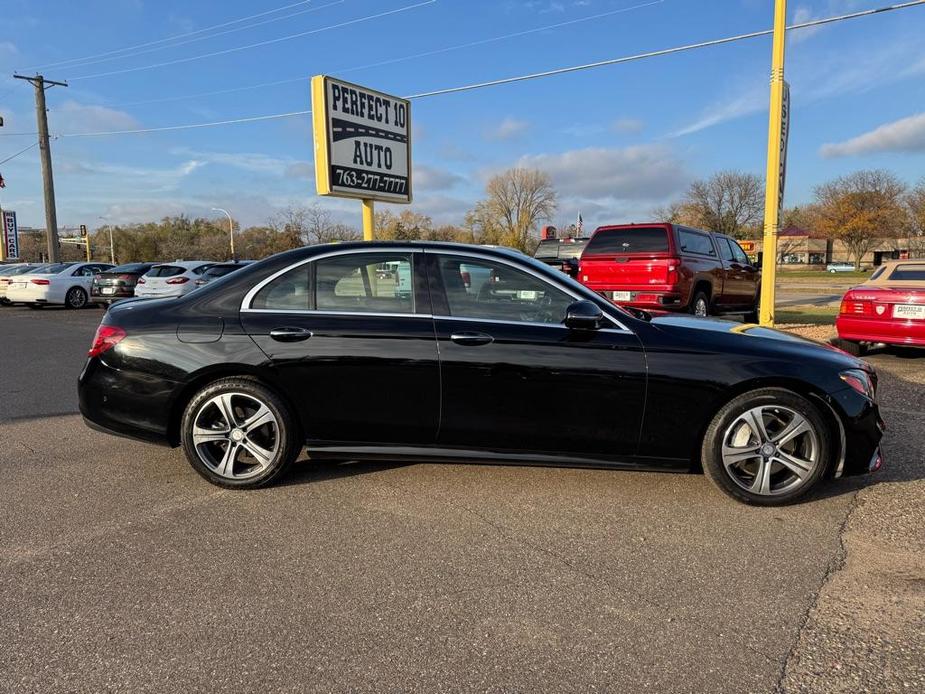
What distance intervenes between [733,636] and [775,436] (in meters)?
1.58

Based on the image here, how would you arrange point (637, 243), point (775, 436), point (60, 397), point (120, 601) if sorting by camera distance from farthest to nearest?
point (637, 243), point (60, 397), point (775, 436), point (120, 601)

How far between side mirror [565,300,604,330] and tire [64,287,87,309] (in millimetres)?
20440

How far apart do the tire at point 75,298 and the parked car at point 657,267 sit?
1676 cm

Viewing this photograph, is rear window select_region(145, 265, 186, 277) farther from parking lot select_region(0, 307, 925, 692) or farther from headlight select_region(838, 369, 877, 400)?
headlight select_region(838, 369, 877, 400)

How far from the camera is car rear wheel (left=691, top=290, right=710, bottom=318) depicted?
10781mm

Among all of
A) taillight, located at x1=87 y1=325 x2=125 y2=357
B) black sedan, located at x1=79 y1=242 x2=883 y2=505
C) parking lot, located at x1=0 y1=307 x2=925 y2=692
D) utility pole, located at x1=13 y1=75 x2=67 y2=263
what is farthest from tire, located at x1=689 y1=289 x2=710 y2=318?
utility pole, located at x1=13 y1=75 x2=67 y2=263

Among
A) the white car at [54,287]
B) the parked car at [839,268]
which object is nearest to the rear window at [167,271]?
the white car at [54,287]

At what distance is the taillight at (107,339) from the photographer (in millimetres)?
4047

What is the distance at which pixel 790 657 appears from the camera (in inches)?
91.6

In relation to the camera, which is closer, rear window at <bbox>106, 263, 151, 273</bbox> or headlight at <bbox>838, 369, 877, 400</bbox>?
headlight at <bbox>838, 369, 877, 400</bbox>

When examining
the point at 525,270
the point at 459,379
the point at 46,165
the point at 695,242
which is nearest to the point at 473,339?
the point at 459,379

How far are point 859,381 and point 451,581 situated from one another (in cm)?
273

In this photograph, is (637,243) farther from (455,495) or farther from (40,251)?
(40,251)

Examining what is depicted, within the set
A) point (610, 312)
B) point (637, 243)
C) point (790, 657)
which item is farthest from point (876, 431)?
point (637, 243)
